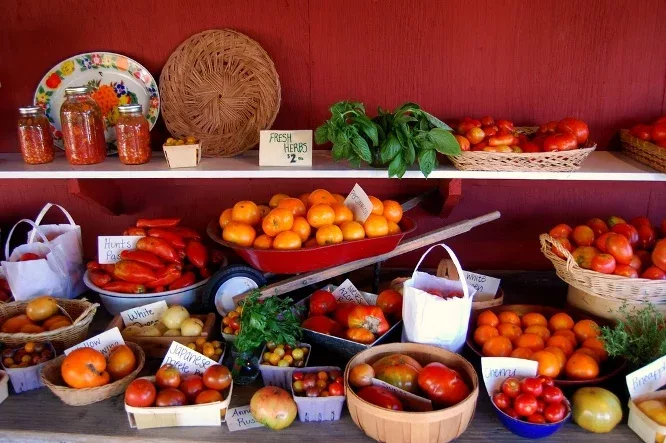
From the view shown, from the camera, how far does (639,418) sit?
1.43 meters

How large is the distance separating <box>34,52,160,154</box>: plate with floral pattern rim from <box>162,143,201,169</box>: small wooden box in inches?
13.0

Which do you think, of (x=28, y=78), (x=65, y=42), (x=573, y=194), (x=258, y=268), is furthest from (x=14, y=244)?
(x=573, y=194)

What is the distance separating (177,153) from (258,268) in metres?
0.47

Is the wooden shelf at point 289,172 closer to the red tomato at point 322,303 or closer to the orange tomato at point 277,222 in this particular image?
the orange tomato at point 277,222

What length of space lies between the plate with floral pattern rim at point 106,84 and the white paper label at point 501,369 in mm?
1472

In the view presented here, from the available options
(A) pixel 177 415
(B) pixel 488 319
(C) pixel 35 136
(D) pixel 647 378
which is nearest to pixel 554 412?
(D) pixel 647 378

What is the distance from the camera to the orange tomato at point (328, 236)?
179cm

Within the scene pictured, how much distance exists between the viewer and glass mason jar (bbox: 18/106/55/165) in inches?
75.9

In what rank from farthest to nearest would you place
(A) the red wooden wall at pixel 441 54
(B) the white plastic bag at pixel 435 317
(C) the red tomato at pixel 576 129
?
(A) the red wooden wall at pixel 441 54, (C) the red tomato at pixel 576 129, (B) the white plastic bag at pixel 435 317

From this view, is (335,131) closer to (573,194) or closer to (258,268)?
(258,268)

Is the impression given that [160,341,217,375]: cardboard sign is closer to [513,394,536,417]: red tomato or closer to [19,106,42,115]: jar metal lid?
[513,394,536,417]: red tomato

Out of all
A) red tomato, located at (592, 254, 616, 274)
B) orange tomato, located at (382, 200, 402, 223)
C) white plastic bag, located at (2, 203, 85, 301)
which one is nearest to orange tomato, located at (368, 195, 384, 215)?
orange tomato, located at (382, 200, 402, 223)

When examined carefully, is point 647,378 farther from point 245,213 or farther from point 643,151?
point 245,213

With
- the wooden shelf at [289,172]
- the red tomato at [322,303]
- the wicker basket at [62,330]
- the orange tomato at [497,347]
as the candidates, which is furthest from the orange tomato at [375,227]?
the wicker basket at [62,330]
